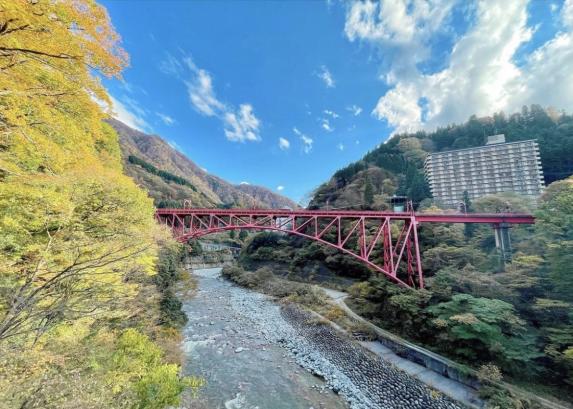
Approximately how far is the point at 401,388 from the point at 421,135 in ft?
157

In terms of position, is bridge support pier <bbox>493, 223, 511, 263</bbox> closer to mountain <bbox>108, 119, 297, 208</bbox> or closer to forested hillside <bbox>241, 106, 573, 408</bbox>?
forested hillside <bbox>241, 106, 573, 408</bbox>

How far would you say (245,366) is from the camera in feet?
30.3

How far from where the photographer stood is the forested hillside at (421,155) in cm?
2577

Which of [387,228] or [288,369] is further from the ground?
[387,228]

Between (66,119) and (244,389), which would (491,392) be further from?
(66,119)

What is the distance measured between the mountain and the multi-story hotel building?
3521cm

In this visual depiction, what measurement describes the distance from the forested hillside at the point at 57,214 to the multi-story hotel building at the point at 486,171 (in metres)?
32.2

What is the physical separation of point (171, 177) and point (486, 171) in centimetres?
7227

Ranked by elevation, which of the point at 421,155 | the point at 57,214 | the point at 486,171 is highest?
the point at 421,155

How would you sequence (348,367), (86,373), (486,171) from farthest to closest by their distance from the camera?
(486,171) < (348,367) < (86,373)

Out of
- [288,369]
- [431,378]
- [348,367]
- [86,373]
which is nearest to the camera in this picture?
[86,373]

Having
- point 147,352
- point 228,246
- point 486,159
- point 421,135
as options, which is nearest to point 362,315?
point 147,352

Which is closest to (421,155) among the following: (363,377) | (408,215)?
(408,215)

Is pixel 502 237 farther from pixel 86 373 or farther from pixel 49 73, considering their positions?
pixel 49 73
